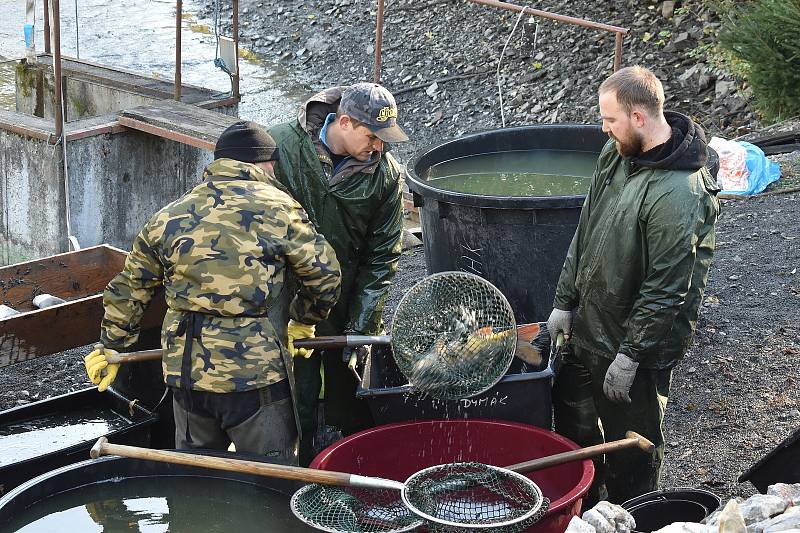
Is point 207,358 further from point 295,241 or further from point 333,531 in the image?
point 333,531

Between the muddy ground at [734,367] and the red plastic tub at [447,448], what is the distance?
0.96 metres

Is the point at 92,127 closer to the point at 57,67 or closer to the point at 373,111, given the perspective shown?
the point at 57,67

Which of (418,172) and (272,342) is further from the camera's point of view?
(418,172)

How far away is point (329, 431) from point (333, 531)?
1.68 m

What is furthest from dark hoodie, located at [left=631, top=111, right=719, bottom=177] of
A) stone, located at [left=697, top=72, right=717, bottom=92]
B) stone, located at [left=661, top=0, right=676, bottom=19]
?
stone, located at [left=661, top=0, right=676, bottom=19]

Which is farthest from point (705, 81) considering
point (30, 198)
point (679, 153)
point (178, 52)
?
point (679, 153)

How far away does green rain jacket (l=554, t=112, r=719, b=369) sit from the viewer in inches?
156

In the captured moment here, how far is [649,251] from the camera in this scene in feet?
13.3

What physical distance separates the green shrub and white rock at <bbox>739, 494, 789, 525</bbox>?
7570mm

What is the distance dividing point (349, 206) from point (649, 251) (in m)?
1.37

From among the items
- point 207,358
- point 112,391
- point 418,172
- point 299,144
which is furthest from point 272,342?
point 418,172

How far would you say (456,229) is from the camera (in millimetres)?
5547

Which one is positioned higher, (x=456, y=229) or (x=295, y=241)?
(x=295, y=241)

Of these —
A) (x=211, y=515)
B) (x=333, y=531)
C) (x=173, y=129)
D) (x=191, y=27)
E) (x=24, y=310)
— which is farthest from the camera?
(x=191, y=27)
